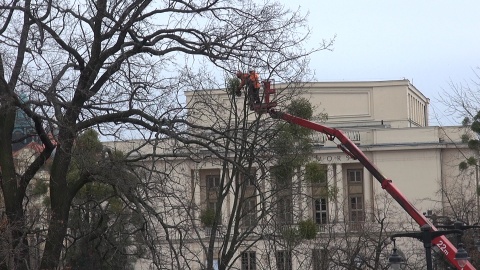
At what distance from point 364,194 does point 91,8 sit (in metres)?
46.3

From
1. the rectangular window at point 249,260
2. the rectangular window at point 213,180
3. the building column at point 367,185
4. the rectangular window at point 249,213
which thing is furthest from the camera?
the building column at point 367,185

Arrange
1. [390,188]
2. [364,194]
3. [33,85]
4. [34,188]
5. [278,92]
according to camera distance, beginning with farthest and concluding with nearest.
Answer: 1. [364,194]
2. [34,188]
3. [278,92]
4. [390,188]
5. [33,85]

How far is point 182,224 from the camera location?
66.7ft

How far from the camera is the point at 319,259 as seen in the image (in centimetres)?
3703

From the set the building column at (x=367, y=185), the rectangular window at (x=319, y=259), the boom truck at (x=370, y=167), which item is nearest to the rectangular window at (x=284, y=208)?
the rectangular window at (x=319, y=259)

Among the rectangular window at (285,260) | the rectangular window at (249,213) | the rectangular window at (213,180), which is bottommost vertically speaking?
the rectangular window at (285,260)

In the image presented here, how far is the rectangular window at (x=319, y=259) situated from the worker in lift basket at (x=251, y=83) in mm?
10984

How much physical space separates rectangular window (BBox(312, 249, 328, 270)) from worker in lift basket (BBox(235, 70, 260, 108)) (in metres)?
11.0

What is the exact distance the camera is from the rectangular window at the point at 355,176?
65.9m

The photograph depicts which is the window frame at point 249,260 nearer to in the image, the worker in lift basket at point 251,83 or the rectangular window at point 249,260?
the rectangular window at point 249,260

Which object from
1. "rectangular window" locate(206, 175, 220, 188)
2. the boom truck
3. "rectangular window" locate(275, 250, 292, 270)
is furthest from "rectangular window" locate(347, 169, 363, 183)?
the boom truck

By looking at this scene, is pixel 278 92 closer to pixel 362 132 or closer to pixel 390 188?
pixel 390 188

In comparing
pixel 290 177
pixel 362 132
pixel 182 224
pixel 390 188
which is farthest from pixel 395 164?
pixel 182 224

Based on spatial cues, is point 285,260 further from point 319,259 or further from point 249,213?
point 319,259
